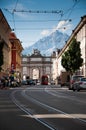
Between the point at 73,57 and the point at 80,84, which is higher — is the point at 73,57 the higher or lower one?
the higher one

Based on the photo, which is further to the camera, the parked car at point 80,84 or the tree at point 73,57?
the tree at point 73,57

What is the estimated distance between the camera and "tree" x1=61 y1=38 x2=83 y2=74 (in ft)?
286

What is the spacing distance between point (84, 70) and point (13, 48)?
6108 centimetres

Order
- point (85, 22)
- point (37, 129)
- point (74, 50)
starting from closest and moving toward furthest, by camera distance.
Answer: point (37, 129), point (74, 50), point (85, 22)

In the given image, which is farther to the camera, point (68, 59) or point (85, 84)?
point (68, 59)

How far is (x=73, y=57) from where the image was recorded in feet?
289

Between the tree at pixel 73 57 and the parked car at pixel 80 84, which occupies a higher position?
the tree at pixel 73 57

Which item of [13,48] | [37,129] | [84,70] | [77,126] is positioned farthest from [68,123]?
[13,48]

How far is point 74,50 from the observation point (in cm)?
8769

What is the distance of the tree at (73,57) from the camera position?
8725 cm

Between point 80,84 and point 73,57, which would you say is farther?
point 73,57

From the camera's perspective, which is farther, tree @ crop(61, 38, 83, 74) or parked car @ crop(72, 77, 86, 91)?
tree @ crop(61, 38, 83, 74)

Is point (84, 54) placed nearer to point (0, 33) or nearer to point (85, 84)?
point (0, 33)

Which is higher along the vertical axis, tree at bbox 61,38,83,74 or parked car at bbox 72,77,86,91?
tree at bbox 61,38,83,74
